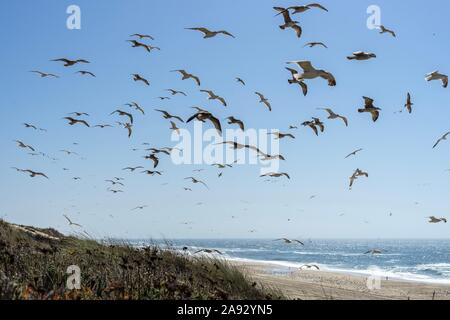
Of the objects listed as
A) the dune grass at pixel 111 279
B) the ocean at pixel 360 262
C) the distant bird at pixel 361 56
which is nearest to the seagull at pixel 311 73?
the distant bird at pixel 361 56

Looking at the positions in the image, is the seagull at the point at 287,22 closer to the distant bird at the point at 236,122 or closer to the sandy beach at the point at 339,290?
the distant bird at the point at 236,122

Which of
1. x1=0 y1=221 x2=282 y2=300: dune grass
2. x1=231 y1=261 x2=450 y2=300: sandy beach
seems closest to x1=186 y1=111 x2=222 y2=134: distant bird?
x1=0 y1=221 x2=282 y2=300: dune grass

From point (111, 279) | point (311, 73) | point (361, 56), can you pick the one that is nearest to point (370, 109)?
point (361, 56)

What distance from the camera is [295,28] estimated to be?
14.0m

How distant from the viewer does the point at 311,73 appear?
10812 mm

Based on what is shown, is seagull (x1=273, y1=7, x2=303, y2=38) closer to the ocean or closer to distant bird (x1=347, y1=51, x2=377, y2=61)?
distant bird (x1=347, y1=51, x2=377, y2=61)

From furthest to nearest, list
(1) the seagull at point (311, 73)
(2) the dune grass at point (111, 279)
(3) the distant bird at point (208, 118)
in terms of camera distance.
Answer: (1) the seagull at point (311, 73), (3) the distant bird at point (208, 118), (2) the dune grass at point (111, 279)

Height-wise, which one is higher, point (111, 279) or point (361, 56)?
point (361, 56)

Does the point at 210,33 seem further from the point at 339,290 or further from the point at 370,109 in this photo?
the point at 339,290

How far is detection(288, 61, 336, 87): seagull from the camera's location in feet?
34.6

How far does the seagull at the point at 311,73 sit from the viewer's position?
415 inches

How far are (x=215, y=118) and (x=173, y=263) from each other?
6.45m

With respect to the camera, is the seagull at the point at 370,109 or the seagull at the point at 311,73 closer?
the seagull at the point at 311,73
